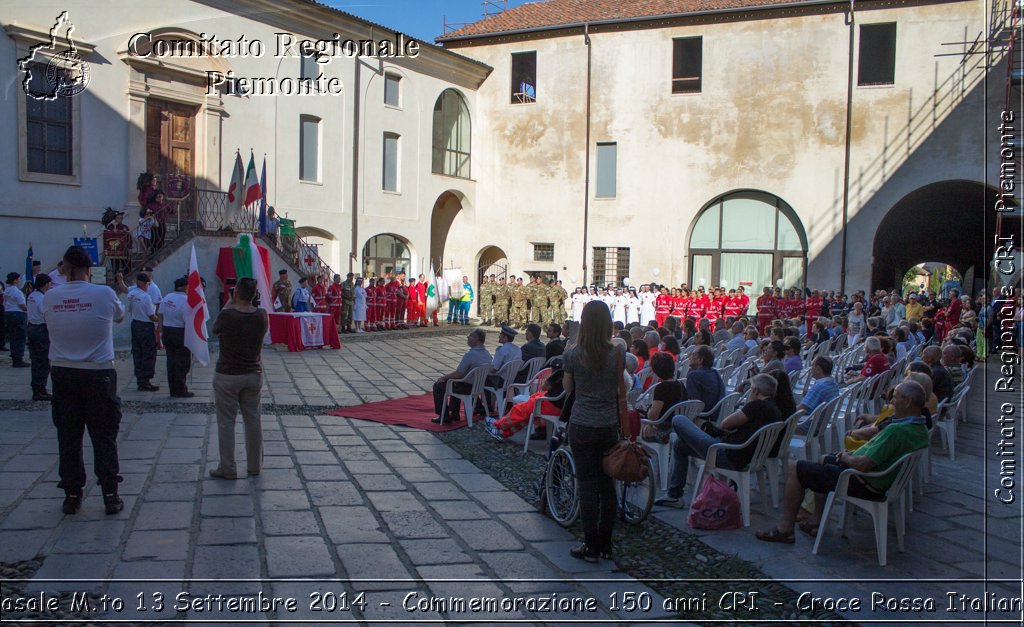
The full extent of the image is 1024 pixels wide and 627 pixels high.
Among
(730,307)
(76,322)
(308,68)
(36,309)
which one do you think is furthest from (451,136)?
(76,322)

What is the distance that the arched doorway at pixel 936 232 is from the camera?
939 inches

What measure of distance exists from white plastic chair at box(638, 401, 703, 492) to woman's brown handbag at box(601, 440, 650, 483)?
1.77m

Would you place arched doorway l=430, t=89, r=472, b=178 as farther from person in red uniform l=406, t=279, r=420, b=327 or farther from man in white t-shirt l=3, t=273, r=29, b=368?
man in white t-shirt l=3, t=273, r=29, b=368

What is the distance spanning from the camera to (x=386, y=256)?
26.2 m

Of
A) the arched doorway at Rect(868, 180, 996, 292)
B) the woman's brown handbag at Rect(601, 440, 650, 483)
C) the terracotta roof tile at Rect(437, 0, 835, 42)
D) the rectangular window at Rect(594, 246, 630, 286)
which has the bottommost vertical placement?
the woman's brown handbag at Rect(601, 440, 650, 483)

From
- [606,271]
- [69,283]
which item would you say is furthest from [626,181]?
[69,283]

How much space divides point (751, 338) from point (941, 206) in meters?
18.4

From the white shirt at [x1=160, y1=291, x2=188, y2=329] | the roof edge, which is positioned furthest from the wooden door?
the roof edge

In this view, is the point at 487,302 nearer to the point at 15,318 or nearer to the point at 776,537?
the point at 15,318

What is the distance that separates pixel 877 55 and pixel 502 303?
13.1 metres

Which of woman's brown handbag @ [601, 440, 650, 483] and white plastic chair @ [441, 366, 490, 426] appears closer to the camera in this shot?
woman's brown handbag @ [601, 440, 650, 483]

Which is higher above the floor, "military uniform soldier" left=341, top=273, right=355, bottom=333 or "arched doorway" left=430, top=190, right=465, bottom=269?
"arched doorway" left=430, top=190, right=465, bottom=269

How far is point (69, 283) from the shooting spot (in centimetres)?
547

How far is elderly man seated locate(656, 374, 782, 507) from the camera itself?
5.79 m
